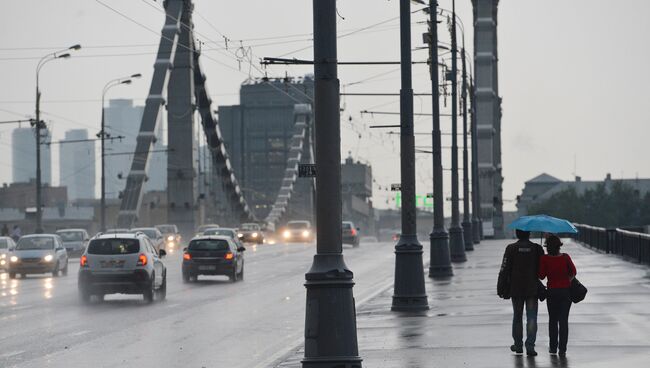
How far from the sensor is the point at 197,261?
4141cm

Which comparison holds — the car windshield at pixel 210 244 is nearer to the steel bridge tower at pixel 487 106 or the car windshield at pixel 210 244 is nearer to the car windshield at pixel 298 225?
the car windshield at pixel 298 225

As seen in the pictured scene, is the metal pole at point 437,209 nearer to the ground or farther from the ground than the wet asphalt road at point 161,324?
farther from the ground

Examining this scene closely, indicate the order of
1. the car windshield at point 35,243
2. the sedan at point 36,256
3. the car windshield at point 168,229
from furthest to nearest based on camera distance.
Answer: the car windshield at point 168,229, the car windshield at point 35,243, the sedan at point 36,256

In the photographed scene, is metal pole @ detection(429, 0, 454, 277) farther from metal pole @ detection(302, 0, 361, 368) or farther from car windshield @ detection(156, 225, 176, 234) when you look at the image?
car windshield @ detection(156, 225, 176, 234)

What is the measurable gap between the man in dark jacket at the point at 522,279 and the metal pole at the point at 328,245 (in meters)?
3.76

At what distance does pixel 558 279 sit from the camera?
53.2 ft

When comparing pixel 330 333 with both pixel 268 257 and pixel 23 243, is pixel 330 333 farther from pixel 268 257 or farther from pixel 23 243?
pixel 268 257

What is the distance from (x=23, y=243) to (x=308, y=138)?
124 m

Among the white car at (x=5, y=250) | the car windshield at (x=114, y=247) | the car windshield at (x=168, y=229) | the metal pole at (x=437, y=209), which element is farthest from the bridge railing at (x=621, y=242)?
the car windshield at (x=168, y=229)

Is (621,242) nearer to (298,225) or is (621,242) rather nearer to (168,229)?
(168,229)

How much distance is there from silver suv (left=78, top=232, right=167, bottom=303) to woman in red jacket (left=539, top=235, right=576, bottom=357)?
52.2 ft

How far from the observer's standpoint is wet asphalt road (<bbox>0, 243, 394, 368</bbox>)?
1841 centimetres

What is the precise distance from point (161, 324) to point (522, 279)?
31.9 ft

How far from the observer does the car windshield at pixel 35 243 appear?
46.2 m
